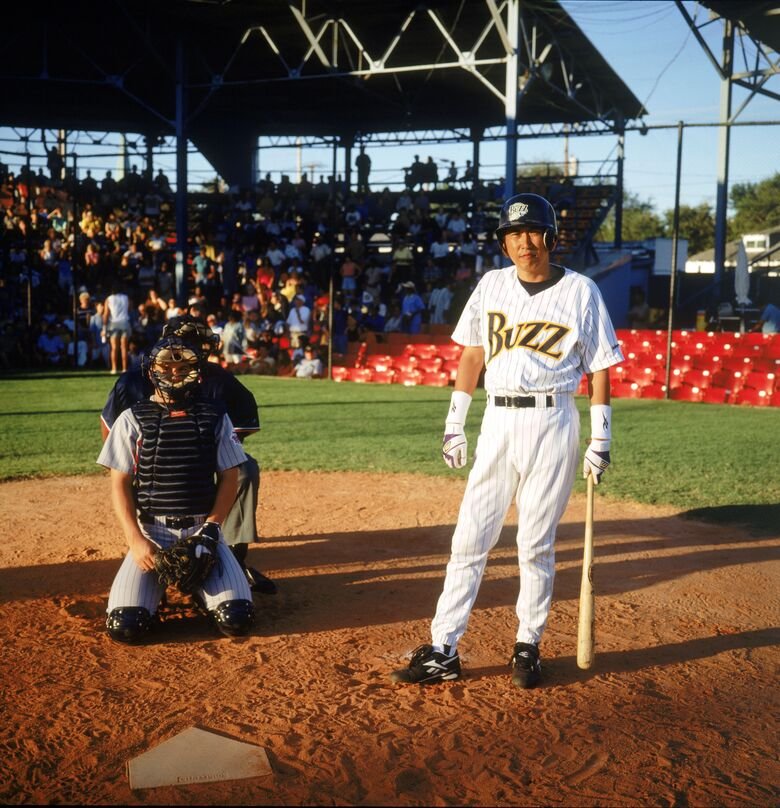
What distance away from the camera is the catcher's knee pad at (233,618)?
4.65 metres

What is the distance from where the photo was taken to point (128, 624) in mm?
4539

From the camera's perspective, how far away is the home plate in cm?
316

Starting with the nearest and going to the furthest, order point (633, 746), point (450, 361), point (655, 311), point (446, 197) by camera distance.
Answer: point (633, 746) < point (450, 361) < point (655, 311) < point (446, 197)

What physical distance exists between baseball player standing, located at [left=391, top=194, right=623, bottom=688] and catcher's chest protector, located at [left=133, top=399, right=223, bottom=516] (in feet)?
5.07

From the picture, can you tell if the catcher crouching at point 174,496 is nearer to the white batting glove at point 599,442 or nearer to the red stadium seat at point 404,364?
the white batting glove at point 599,442

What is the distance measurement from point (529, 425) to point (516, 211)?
0.95 m

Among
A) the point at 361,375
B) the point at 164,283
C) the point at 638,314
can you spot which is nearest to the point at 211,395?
the point at 361,375

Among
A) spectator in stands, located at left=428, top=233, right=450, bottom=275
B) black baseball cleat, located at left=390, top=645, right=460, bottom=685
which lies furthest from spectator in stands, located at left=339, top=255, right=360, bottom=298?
black baseball cleat, located at left=390, top=645, right=460, bottom=685

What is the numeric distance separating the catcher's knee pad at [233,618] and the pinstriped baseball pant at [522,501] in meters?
1.08

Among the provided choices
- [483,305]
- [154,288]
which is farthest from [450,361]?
[483,305]

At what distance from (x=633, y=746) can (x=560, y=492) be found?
1.11 meters

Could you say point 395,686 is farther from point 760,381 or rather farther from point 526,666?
point 760,381

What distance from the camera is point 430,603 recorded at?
209 inches

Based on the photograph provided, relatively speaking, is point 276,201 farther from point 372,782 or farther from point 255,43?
point 372,782
